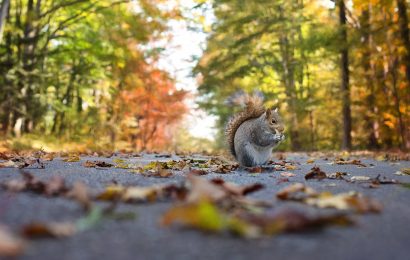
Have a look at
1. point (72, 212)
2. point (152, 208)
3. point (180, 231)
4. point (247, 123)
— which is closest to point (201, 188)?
point (180, 231)

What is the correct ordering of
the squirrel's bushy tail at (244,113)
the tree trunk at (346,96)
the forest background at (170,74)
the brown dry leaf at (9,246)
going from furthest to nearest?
the tree trunk at (346,96) < the forest background at (170,74) < the squirrel's bushy tail at (244,113) < the brown dry leaf at (9,246)

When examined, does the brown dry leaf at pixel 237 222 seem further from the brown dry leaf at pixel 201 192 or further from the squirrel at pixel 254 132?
the squirrel at pixel 254 132

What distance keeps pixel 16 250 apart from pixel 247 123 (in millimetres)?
3912

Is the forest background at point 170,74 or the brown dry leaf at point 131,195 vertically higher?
the forest background at point 170,74

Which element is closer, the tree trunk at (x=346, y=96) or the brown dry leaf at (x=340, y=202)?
the brown dry leaf at (x=340, y=202)

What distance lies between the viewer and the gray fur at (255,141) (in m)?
4.68

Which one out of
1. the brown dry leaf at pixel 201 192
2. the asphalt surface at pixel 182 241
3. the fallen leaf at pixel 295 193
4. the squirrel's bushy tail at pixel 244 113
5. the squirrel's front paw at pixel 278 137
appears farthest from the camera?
the squirrel's bushy tail at pixel 244 113

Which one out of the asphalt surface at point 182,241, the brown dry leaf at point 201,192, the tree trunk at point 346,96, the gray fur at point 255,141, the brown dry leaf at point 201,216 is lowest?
the asphalt surface at point 182,241

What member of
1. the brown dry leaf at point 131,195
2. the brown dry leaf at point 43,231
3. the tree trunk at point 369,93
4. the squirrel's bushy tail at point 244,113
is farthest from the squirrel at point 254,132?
the tree trunk at point 369,93

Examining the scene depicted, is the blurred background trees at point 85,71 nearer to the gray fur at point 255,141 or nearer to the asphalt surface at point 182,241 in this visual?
the gray fur at point 255,141

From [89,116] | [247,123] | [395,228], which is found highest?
[89,116]

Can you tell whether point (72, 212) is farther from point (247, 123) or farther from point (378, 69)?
point (378, 69)

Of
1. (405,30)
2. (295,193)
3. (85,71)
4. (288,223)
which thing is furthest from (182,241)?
(85,71)

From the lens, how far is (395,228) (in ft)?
5.59
